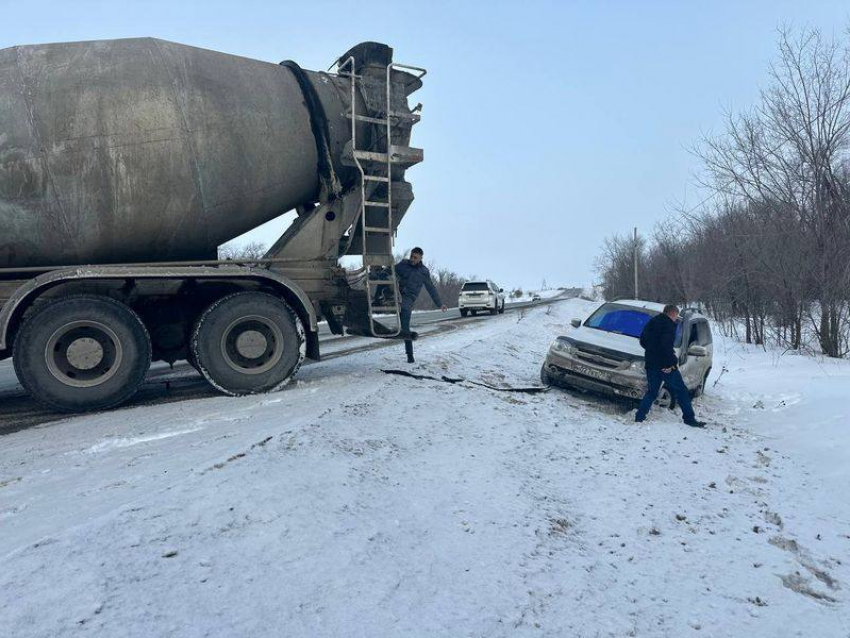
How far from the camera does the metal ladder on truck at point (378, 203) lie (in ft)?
26.0

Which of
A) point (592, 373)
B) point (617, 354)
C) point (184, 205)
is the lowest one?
point (592, 373)

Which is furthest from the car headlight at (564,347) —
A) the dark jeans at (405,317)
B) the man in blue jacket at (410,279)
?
the dark jeans at (405,317)

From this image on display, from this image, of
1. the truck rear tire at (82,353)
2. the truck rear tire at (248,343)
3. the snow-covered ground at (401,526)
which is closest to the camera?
the snow-covered ground at (401,526)

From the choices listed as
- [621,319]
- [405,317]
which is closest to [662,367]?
[621,319]

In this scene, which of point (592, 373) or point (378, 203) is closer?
point (378, 203)

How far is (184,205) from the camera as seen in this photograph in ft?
22.2

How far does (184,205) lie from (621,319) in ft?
23.9

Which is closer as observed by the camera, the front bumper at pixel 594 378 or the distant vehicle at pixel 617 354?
the front bumper at pixel 594 378

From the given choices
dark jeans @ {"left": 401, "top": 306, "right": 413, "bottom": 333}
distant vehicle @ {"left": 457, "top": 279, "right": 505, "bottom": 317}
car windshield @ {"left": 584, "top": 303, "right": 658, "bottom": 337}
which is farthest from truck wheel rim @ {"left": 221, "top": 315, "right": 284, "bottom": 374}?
distant vehicle @ {"left": 457, "top": 279, "right": 505, "bottom": 317}

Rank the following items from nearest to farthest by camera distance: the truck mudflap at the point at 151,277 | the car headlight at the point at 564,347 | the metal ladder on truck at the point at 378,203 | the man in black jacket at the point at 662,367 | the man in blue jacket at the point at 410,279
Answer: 1. the truck mudflap at the point at 151,277
2. the metal ladder on truck at the point at 378,203
3. the man in black jacket at the point at 662,367
4. the man in blue jacket at the point at 410,279
5. the car headlight at the point at 564,347

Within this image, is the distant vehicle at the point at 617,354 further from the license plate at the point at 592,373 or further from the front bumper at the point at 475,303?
the front bumper at the point at 475,303

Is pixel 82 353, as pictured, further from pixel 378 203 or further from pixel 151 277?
pixel 378 203

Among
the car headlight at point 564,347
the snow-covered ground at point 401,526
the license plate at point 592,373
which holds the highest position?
the car headlight at point 564,347

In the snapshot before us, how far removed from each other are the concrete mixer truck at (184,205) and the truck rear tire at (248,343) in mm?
18
